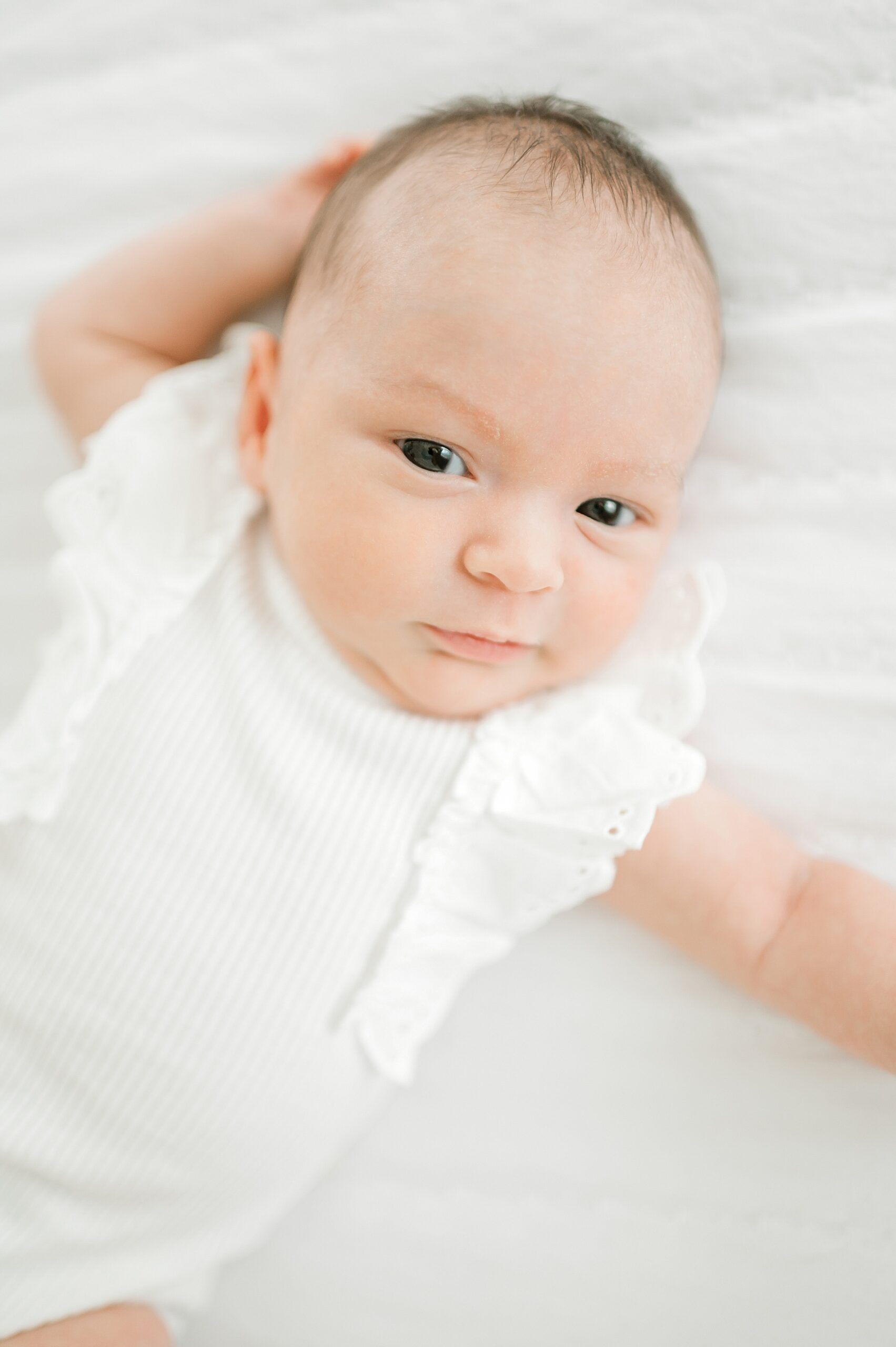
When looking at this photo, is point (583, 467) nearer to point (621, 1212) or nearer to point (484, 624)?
point (484, 624)

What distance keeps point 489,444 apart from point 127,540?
439mm

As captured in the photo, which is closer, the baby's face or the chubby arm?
the baby's face

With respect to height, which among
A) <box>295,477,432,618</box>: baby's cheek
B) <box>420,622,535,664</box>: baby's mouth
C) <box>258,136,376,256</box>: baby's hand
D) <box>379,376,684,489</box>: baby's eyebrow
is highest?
<box>258,136,376,256</box>: baby's hand

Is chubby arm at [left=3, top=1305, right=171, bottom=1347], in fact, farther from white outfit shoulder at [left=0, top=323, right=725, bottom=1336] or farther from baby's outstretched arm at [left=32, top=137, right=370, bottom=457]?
baby's outstretched arm at [left=32, top=137, right=370, bottom=457]

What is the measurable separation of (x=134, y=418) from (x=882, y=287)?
787 millimetres

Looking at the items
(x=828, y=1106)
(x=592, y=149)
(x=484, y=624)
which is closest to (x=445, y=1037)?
(x=828, y=1106)

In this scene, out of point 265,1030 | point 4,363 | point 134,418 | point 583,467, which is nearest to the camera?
point 583,467

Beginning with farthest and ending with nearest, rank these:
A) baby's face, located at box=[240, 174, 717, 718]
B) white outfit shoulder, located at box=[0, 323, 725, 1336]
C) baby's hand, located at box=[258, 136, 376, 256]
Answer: baby's hand, located at box=[258, 136, 376, 256] < white outfit shoulder, located at box=[0, 323, 725, 1336] < baby's face, located at box=[240, 174, 717, 718]

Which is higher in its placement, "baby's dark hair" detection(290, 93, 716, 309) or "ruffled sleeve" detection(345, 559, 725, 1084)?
"baby's dark hair" detection(290, 93, 716, 309)

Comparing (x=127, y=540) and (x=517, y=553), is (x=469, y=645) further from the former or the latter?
(x=127, y=540)

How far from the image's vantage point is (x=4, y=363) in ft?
4.35

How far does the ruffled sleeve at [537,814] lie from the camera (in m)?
0.97

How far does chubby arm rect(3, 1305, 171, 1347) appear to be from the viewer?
104cm

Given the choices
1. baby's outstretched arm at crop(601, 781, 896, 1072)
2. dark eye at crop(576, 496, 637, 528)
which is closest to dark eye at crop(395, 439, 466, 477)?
dark eye at crop(576, 496, 637, 528)
